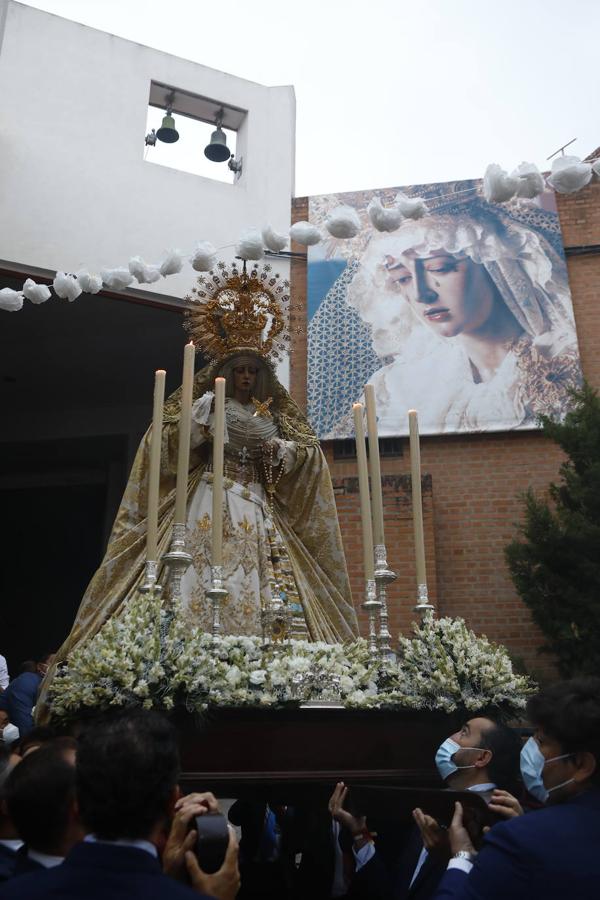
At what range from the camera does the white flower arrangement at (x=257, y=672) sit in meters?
2.52

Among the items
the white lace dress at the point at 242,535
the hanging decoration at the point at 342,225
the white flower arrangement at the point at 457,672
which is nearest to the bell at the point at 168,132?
the hanging decoration at the point at 342,225

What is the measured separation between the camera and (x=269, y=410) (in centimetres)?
459

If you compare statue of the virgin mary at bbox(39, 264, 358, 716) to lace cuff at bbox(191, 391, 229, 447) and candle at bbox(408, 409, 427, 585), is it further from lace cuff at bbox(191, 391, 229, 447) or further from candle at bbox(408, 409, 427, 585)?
candle at bbox(408, 409, 427, 585)

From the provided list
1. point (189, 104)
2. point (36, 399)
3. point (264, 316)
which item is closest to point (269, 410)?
point (264, 316)

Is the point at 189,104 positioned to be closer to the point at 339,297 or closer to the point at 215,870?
the point at 339,297

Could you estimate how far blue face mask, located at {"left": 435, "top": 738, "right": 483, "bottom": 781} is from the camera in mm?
2395

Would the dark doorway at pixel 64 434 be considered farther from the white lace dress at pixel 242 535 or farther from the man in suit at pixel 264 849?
the man in suit at pixel 264 849

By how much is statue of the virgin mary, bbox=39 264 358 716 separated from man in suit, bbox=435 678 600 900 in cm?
200

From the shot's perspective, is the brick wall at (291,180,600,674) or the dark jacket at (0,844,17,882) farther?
the brick wall at (291,180,600,674)

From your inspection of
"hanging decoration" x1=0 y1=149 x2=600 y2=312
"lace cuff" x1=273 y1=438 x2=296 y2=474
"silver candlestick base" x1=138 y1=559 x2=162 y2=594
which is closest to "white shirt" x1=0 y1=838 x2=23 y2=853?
"silver candlestick base" x1=138 y1=559 x2=162 y2=594

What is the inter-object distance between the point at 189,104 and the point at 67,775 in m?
8.48

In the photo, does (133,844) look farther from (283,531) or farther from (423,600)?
(283,531)

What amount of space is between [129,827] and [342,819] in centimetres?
102

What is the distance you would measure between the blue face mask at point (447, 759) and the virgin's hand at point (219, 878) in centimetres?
96
